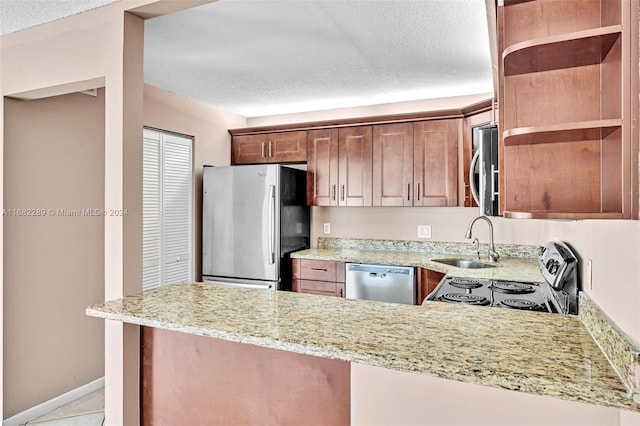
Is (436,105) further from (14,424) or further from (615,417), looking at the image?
(14,424)

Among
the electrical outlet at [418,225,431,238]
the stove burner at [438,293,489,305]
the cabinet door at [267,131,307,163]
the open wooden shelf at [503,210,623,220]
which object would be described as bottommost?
the stove burner at [438,293,489,305]

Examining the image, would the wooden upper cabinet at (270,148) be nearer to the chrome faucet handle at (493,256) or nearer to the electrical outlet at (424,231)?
the electrical outlet at (424,231)

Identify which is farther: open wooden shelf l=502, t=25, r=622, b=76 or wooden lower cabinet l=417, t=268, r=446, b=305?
wooden lower cabinet l=417, t=268, r=446, b=305

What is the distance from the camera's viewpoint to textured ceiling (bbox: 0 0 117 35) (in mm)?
2057

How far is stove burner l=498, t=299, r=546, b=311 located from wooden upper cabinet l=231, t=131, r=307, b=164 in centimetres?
266

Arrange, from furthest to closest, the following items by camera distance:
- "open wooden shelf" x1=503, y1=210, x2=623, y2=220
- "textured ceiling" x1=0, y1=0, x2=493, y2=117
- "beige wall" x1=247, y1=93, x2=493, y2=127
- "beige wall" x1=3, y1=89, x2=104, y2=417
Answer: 1. "beige wall" x1=247, y1=93, x2=493, y2=127
2. "beige wall" x1=3, y1=89, x2=104, y2=417
3. "textured ceiling" x1=0, y1=0, x2=493, y2=117
4. "open wooden shelf" x1=503, y1=210, x2=623, y2=220

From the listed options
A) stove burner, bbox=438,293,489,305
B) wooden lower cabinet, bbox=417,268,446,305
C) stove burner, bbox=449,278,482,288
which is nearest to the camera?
stove burner, bbox=438,293,489,305

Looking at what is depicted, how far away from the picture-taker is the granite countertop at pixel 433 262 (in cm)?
281

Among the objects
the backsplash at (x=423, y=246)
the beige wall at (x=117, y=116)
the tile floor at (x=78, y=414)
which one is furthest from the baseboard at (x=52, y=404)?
the backsplash at (x=423, y=246)

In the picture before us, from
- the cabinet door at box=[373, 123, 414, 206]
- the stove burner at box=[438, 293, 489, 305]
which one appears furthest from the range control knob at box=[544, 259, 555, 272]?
the cabinet door at box=[373, 123, 414, 206]

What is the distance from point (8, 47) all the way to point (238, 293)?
2097mm

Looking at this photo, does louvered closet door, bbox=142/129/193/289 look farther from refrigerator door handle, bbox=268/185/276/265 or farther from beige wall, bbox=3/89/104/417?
refrigerator door handle, bbox=268/185/276/265

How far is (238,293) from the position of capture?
181 centimetres

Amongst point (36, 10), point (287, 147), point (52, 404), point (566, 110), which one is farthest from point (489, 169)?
point (52, 404)
